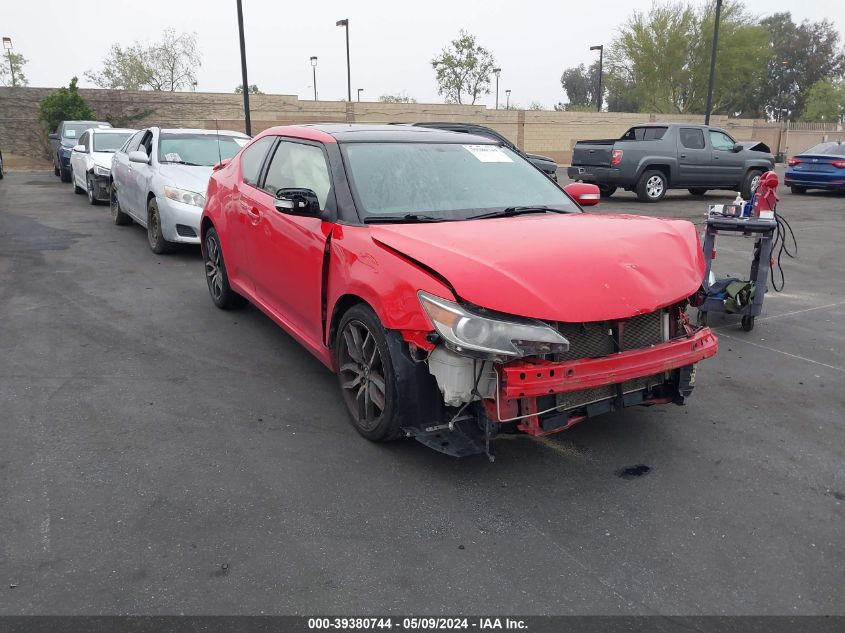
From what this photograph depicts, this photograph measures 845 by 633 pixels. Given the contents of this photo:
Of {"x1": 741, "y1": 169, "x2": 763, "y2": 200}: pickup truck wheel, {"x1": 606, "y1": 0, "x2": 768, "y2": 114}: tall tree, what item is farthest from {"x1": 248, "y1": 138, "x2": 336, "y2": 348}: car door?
{"x1": 606, "y1": 0, "x2": 768, "y2": 114}: tall tree

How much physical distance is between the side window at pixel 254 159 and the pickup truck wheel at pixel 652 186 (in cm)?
1250

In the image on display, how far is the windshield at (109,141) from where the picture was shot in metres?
14.0

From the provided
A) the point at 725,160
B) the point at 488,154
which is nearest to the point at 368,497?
the point at 488,154

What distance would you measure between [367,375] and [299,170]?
5.76 ft

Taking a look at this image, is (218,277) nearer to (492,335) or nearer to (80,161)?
(492,335)

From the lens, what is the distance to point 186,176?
8.66m

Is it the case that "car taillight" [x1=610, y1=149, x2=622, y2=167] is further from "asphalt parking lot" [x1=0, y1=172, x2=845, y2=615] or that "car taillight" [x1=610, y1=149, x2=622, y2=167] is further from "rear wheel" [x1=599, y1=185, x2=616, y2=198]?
"asphalt parking lot" [x1=0, y1=172, x2=845, y2=615]

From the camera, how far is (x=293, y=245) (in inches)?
174

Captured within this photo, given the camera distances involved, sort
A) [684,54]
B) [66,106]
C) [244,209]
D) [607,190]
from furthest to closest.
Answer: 1. [684,54]
2. [66,106]
3. [607,190]
4. [244,209]

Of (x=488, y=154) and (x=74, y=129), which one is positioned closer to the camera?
(x=488, y=154)

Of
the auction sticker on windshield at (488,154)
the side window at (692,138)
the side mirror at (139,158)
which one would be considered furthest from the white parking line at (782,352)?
the side window at (692,138)

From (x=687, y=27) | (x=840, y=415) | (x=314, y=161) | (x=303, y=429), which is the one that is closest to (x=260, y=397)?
(x=303, y=429)

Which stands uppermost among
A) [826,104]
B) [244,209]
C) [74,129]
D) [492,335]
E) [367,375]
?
[826,104]
